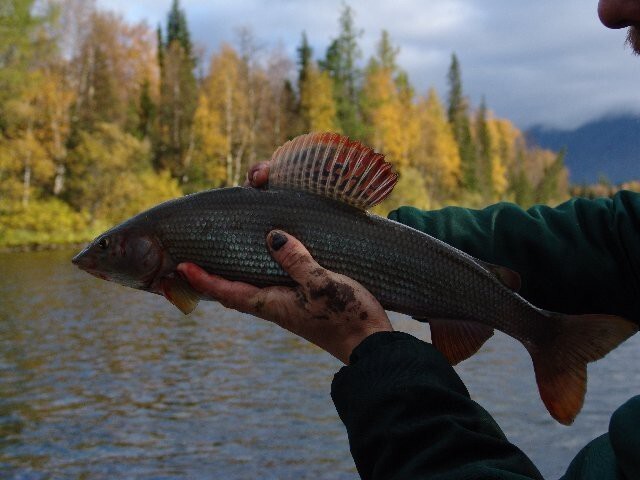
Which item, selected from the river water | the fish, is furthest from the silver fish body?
the river water

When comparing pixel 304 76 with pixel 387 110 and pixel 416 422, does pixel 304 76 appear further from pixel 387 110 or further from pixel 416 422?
pixel 416 422

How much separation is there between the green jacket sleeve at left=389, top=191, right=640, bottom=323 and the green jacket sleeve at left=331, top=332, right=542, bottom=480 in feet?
3.05

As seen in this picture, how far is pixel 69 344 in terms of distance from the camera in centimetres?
1520

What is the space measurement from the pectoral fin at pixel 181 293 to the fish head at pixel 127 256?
61 mm

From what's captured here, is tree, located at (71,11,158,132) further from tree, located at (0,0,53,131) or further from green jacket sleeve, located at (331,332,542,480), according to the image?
green jacket sleeve, located at (331,332,542,480)

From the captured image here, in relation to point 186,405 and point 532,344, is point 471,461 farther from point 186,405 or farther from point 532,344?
point 186,405

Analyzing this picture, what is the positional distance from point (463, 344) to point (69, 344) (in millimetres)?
13518

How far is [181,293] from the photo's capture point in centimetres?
290

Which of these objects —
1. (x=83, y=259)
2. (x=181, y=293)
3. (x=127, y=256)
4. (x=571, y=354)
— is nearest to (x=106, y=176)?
(x=83, y=259)

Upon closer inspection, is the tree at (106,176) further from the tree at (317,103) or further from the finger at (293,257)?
the finger at (293,257)

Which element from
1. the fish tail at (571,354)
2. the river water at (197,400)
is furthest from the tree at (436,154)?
the fish tail at (571,354)

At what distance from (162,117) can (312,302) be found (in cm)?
5638

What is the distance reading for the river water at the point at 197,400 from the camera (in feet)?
29.4

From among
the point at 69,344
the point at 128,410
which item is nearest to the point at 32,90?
the point at 69,344
